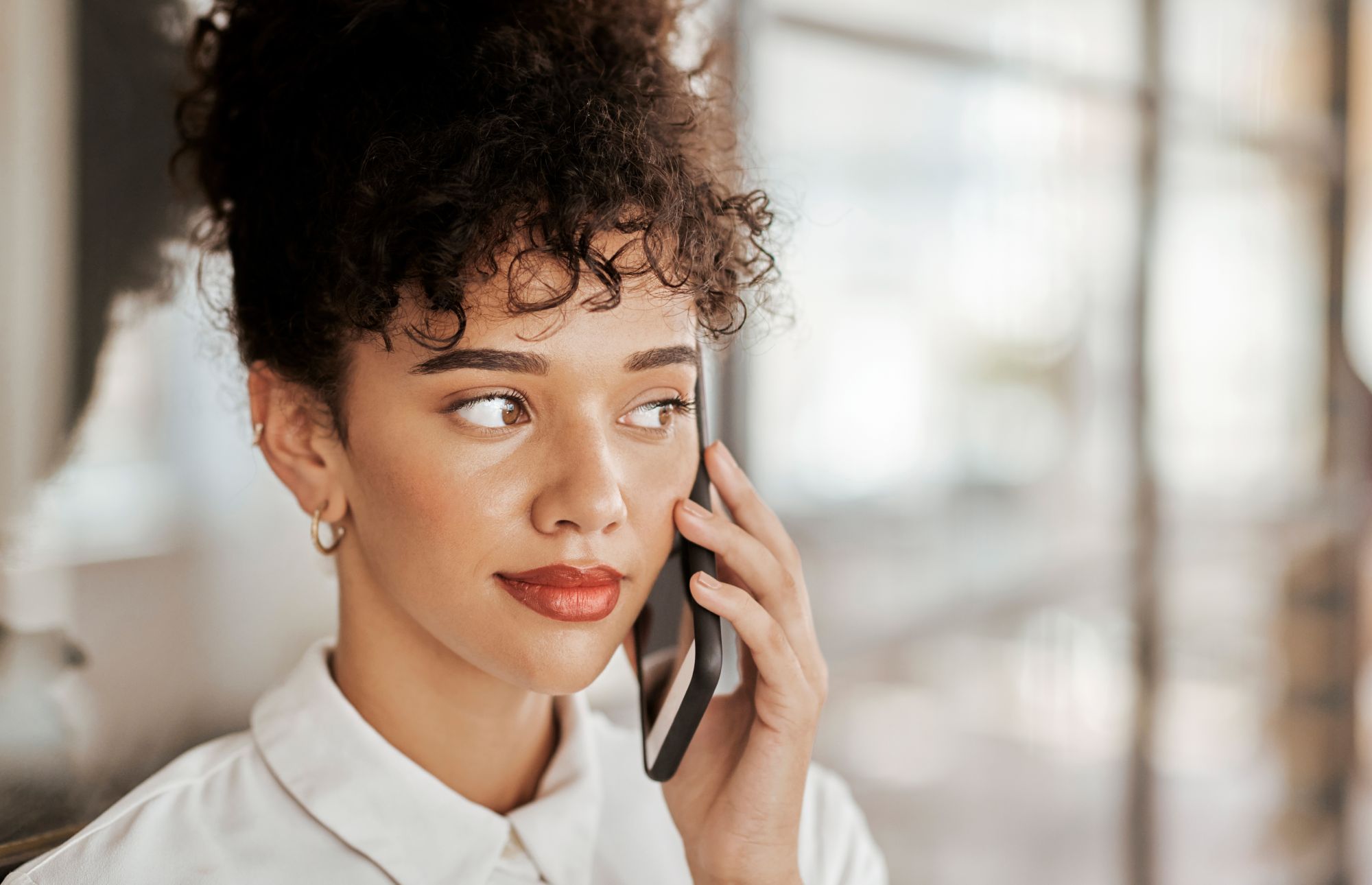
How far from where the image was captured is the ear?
0.85m

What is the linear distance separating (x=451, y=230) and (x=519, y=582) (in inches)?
10.9

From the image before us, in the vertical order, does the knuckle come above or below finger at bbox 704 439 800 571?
below

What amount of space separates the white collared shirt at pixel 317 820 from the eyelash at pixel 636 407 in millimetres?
303

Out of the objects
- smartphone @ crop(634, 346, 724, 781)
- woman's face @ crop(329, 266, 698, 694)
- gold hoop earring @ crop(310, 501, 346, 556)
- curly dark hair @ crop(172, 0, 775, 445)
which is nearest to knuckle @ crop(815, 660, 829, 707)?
smartphone @ crop(634, 346, 724, 781)

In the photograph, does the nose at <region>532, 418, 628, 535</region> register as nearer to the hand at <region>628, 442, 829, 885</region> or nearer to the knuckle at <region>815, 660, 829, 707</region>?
the hand at <region>628, 442, 829, 885</region>

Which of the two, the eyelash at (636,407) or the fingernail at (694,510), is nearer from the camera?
the eyelash at (636,407)

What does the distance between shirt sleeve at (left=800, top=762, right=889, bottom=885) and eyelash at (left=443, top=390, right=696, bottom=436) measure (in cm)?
49

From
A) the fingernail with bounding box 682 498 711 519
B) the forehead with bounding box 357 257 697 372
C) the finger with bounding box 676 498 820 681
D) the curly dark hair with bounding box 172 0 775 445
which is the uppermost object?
the curly dark hair with bounding box 172 0 775 445

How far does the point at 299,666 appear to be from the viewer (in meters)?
0.91

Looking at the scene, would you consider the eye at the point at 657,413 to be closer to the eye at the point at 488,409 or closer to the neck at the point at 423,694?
the eye at the point at 488,409

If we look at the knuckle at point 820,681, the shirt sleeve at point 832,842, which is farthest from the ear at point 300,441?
the shirt sleeve at point 832,842

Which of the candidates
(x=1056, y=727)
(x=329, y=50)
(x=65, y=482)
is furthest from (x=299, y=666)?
(x=1056, y=727)

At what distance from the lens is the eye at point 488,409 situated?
77 centimetres

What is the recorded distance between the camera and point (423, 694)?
904 mm
